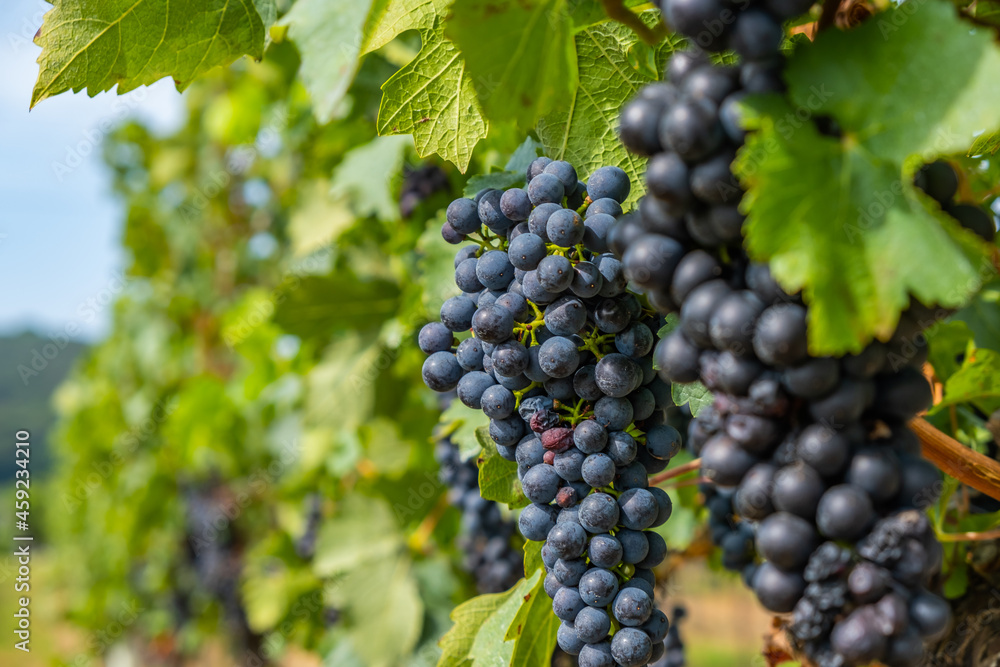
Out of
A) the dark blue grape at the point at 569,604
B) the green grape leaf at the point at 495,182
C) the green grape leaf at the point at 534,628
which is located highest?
the green grape leaf at the point at 495,182

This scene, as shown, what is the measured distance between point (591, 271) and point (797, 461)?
0.36 metres

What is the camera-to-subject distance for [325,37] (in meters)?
1.35

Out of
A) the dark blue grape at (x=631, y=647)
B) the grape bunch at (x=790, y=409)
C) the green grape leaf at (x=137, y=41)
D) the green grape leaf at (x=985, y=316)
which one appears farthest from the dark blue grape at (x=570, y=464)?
the green grape leaf at (x=985, y=316)

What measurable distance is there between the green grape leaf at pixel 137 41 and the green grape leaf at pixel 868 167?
38.9 inches

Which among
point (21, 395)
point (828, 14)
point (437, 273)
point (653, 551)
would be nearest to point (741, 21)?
point (828, 14)

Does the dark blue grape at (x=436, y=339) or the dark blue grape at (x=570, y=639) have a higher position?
the dark blue grape at (x=436, y=339)

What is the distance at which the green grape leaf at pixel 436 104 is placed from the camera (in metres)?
1.11

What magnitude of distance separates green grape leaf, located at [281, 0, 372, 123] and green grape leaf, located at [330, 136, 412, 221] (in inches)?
30.0

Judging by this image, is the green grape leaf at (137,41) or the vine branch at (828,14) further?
the green grape leaf at (137,41)

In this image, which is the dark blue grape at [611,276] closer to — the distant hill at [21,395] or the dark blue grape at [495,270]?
the dark blue grape at [495,270]

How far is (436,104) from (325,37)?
1.22 ft

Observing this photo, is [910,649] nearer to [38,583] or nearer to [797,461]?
[797,461]

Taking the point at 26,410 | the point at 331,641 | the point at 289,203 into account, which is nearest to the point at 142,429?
the point at 289,203

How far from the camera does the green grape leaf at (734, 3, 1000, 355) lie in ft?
1.98
